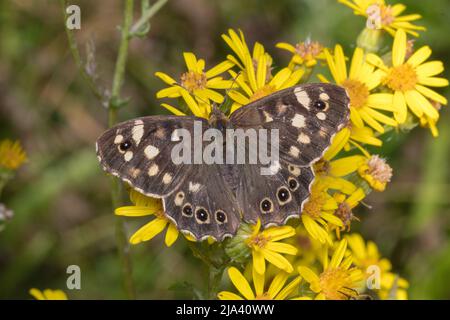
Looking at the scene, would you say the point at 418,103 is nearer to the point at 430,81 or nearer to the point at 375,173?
the point at 430,81

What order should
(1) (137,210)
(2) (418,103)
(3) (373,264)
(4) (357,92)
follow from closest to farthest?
(1) (137,210) → (4) (357,92) → (2) (418,103) → (3) (373,264)

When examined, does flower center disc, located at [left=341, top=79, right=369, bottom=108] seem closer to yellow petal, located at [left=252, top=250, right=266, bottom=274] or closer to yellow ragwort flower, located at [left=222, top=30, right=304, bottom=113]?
yellow ragwort flower, located at [left=222, top=30, right=304, bottom=113]

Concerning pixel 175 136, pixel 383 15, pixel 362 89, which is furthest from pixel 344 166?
pixel 383 15

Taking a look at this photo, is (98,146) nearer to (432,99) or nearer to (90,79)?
(90,79)

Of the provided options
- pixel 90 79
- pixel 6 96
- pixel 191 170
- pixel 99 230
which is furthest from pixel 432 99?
pixel 6 96

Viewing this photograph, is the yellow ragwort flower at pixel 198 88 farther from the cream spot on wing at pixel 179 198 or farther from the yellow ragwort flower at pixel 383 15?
the yellow ragwort flower at pixel 383 15
